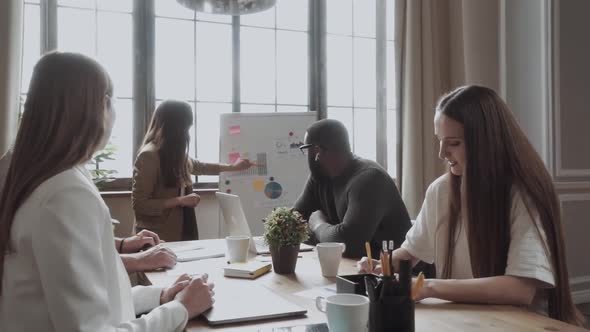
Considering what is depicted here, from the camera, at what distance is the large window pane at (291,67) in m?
4.30

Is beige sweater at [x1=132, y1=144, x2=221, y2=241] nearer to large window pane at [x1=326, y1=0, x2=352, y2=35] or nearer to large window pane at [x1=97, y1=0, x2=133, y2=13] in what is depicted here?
large window pane at [x1=97, y1=0, x2=133, y2=13]

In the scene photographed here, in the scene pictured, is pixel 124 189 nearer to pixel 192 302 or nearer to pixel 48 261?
pixel 192 302

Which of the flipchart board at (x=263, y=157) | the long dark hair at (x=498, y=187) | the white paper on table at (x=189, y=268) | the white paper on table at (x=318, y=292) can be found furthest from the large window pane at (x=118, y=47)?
the long dark hair at (x=498, y=187)

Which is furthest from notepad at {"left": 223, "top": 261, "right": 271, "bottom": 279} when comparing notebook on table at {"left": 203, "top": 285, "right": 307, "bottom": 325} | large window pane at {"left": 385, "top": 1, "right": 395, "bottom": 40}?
large window pane at {"left": 385, "top": 1, "right": 395, "bottom": 40}

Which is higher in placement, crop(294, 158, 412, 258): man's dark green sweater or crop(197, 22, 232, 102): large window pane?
crop(197, 22, 232, 102): large window pane

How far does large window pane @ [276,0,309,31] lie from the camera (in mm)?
4316

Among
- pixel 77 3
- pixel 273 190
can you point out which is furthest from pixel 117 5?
pixel 273 190

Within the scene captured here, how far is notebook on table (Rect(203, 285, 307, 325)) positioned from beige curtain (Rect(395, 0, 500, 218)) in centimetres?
298

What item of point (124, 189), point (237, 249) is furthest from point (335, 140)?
point (124, 189)

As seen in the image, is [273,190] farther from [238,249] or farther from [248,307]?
[248,307]

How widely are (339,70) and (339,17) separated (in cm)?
49

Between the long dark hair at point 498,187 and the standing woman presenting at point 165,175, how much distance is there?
1846mm

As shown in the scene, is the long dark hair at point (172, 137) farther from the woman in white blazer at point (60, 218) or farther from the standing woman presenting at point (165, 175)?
the woman in white blazer at point (60, 218)

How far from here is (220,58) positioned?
412 centimetres
